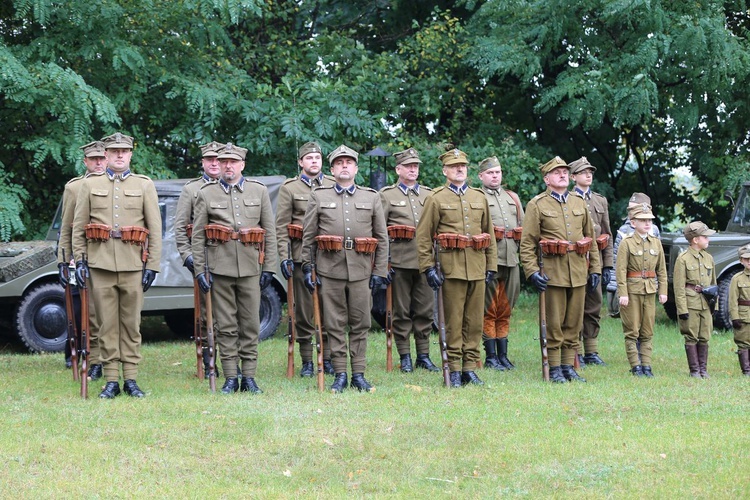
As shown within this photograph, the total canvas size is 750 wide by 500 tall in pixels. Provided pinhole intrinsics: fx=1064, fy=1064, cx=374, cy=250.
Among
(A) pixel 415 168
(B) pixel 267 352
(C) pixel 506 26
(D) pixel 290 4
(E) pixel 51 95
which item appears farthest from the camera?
(D) pixel 290 4

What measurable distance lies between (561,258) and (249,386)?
3.01 metres

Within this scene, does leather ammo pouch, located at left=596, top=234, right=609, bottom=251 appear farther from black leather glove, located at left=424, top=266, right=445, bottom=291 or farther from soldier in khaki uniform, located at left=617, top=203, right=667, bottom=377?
black leather glove, located at left=424, top=266, right=445, bottom=291

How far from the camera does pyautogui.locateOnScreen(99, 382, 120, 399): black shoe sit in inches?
347

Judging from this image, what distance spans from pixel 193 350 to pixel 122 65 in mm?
4555

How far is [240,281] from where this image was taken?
9172 mm

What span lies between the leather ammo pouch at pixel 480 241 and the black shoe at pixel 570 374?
1.45m

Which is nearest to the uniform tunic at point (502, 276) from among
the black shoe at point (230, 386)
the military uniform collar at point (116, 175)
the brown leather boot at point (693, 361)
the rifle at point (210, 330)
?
the brown leather boot at point (693, 361)

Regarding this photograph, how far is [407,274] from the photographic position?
10445mm

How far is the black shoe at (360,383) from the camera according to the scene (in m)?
9.16

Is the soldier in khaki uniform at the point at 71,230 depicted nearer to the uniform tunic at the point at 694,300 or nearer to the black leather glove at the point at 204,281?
the black leather glove at the point at 204,281

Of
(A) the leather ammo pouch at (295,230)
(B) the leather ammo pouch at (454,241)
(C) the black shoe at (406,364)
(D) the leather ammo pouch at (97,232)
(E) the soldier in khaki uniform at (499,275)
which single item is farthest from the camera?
(E) the soldier in khaki uniform at (499,275)

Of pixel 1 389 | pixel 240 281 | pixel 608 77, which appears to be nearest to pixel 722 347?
pixel 608 77

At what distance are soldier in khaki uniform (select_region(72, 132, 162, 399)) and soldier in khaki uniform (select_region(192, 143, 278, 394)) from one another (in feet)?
1.48

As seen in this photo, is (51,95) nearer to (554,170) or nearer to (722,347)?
(554,170)
